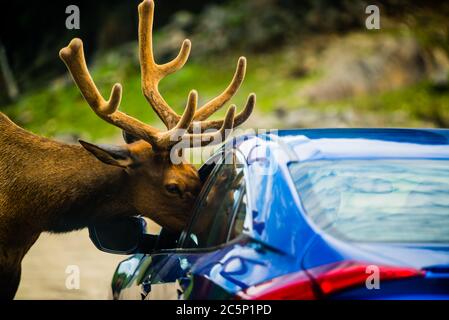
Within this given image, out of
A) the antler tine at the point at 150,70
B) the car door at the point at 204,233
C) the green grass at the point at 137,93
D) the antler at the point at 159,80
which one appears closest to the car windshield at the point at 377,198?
the car door at the point at 204,233

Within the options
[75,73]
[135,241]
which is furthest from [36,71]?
[135,241]

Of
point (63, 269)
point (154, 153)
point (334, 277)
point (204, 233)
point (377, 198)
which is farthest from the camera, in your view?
point (63, 269)

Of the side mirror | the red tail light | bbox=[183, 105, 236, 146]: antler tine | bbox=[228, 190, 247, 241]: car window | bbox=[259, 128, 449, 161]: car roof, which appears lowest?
the side mirror

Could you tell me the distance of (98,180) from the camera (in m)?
5.70

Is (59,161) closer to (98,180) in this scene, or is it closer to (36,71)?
(98,180)

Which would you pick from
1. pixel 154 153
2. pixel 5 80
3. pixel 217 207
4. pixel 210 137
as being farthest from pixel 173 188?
pixel 5 80

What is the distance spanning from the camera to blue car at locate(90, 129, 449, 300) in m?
2.43

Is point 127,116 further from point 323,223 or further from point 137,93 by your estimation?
point 137,93

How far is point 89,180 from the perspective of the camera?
18.7 ft

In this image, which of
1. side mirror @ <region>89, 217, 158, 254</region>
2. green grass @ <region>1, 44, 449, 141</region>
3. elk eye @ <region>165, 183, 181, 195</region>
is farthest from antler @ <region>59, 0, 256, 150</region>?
green grass @ <region>1, 44, 449, 141</region>

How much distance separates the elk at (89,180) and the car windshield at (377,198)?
92.2 inches

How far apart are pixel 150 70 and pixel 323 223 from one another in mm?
4114

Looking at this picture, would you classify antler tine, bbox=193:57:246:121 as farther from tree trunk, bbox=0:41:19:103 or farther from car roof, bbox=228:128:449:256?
tree trunk, bbox=0:41:19:103
